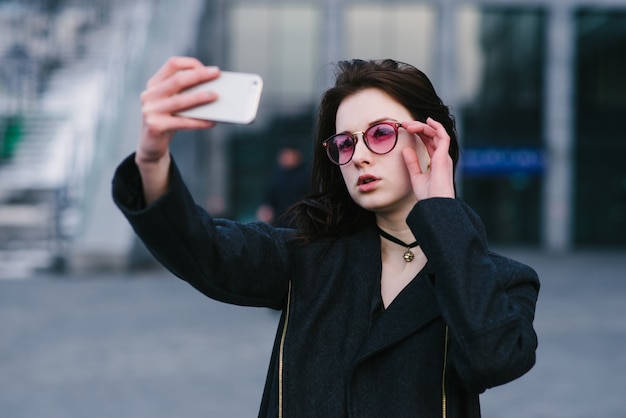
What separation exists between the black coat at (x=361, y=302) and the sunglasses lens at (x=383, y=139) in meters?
0.18

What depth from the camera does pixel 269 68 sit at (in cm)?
2355

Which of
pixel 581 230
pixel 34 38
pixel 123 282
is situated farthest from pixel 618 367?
pixel 581 230

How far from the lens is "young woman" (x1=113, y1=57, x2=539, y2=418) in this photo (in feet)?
5.07

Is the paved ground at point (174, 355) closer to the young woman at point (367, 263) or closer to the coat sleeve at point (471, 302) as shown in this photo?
the young woman at point (367, 263)

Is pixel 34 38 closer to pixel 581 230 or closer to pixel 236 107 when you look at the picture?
pixel 581 230

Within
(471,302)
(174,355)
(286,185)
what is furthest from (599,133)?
(471,302)

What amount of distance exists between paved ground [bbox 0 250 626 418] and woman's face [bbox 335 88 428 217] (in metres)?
3.66

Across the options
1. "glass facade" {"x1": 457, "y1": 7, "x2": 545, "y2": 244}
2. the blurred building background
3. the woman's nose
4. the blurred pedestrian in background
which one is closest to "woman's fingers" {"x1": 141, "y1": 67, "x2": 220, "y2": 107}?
the woman's nose

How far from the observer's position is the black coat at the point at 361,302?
1.57 m

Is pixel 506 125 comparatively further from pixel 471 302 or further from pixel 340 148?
pixel 471 302

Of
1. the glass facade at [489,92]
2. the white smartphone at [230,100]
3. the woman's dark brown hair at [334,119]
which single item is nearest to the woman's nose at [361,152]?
the woman's dark brown hair at [334,119]

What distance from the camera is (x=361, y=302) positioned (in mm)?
Result: 1799

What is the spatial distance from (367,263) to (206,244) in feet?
1.41

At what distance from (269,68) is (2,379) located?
18.3 meters
